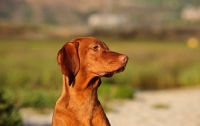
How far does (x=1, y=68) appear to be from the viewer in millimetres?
21188

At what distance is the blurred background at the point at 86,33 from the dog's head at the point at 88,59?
3.89m

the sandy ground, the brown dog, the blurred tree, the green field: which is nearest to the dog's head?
the brown dog

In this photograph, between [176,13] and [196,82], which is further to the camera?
[176,13]

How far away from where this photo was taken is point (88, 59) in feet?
17.5

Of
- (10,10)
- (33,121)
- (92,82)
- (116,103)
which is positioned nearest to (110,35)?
(10,10)

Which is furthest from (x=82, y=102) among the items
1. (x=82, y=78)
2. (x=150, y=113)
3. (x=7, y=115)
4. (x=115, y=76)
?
(x=115, y=76)

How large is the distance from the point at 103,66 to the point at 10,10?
5111cm

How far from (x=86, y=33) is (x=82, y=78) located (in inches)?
1367

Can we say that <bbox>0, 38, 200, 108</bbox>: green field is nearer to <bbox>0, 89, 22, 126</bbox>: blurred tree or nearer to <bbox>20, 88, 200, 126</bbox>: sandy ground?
<bbox>20, 88, 200, 126</bbox>: sandy ground

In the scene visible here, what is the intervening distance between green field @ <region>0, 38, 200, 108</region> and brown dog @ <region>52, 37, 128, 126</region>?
8.22 meters

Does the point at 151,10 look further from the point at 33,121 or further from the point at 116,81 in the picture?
the point at 33,121

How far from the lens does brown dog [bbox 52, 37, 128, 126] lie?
5.21m

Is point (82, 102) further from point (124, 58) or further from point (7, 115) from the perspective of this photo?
point (7, 115)

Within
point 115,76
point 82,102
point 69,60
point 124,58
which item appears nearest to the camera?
point 124,58
